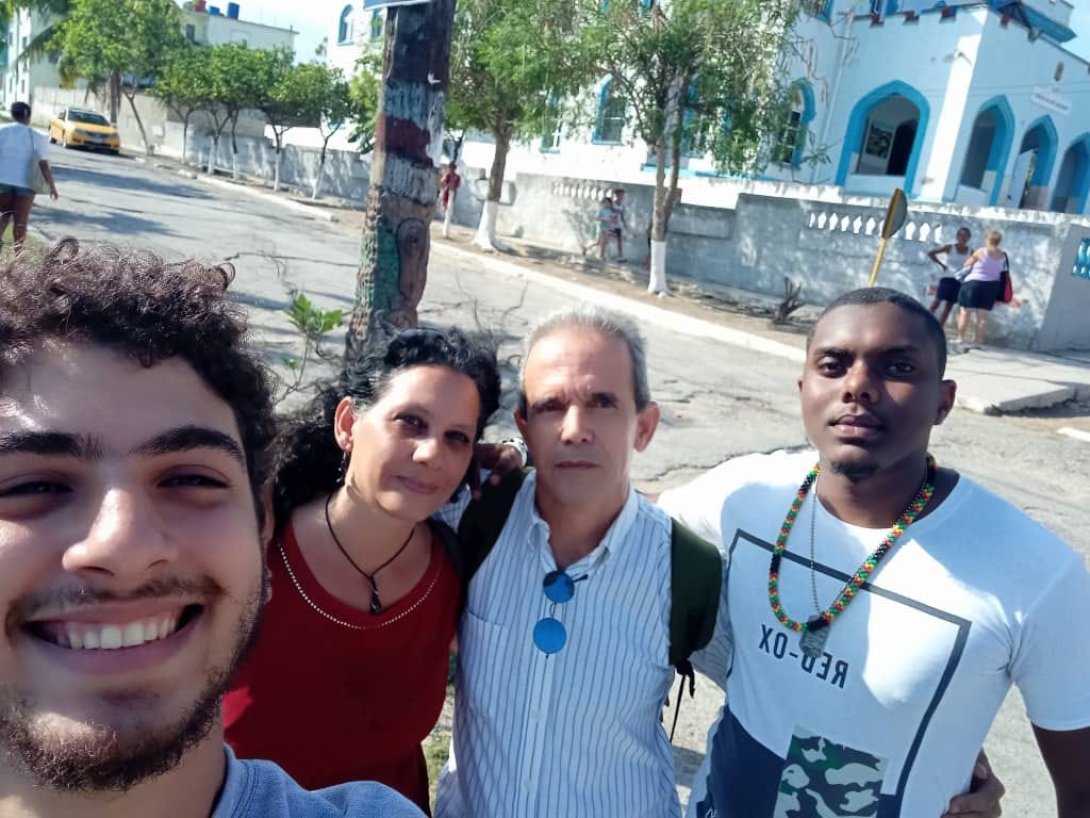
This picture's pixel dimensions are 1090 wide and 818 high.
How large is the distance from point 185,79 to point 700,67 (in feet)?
78.9

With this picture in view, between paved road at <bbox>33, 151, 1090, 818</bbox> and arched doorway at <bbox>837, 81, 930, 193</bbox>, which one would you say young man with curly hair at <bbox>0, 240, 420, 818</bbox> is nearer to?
paved road at <bbox>33, 151, 1090, 818</bbox>

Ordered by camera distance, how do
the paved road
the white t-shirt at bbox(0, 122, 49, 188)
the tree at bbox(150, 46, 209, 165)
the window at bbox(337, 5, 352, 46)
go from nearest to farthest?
the paved road < the white t-shirt at bbox(0, 122, 49, 188) < the tree at bbox(150, 46, 209, 165) < the window at bbox(337, 5, 352, 46)

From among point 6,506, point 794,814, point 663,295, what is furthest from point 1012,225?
point 6,506

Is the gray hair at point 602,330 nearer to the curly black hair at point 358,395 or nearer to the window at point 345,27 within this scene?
the curly black hair at point 358,395

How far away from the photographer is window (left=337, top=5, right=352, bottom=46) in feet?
111

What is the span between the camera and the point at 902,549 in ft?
5.13

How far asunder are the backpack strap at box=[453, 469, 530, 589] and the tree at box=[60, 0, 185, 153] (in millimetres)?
38073

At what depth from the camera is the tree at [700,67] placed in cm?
1268

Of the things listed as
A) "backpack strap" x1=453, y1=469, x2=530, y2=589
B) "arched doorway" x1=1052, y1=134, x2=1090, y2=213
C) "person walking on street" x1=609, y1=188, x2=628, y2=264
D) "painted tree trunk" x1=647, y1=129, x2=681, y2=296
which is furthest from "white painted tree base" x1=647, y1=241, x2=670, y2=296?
"arched doorway" x1=1052, y1=134, x2=1090, y2=213

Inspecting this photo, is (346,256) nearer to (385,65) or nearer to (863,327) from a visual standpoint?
(385,65)

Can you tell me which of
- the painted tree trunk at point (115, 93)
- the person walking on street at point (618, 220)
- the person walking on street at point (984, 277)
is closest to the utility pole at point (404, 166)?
the person walking on street at point (984, 277)

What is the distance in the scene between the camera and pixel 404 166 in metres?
2.93

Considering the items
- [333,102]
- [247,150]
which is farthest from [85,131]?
[333,102]

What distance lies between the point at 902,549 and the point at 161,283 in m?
1.38
